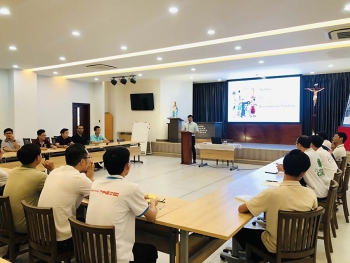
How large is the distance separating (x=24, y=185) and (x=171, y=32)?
3773 millimetres

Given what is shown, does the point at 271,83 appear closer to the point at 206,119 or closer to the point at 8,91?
the point at 206,119

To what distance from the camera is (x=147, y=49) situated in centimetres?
640

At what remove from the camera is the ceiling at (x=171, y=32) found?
397cm

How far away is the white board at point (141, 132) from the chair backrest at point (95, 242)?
30.8 feet

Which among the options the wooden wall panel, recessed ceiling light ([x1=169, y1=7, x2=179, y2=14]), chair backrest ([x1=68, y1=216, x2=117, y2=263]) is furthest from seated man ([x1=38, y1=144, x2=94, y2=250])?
the wooden wall panel

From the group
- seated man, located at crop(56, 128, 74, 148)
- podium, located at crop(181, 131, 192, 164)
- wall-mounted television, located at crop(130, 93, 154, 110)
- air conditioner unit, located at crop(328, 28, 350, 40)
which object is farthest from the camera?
wall-mounted television, located at crop(130, 93, 154, 110)

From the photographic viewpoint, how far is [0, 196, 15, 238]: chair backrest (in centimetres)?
225

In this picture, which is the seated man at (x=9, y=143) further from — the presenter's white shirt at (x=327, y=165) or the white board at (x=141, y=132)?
the presenter's white shirt at (x=327, y=165)

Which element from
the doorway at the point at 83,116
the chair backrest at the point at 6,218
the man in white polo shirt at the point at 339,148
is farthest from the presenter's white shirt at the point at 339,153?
the doorway at the point at 83,116

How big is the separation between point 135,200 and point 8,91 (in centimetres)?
894

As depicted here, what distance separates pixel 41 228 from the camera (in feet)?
6.68

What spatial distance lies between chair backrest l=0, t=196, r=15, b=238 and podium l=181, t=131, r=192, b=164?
6482mm

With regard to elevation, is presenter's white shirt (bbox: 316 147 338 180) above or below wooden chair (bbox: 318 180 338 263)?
above

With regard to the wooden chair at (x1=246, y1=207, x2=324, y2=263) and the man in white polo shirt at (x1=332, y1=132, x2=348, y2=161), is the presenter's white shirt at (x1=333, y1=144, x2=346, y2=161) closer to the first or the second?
the man in white polo shirt at (x1=332, y1=132, x2=348, y2=161)
